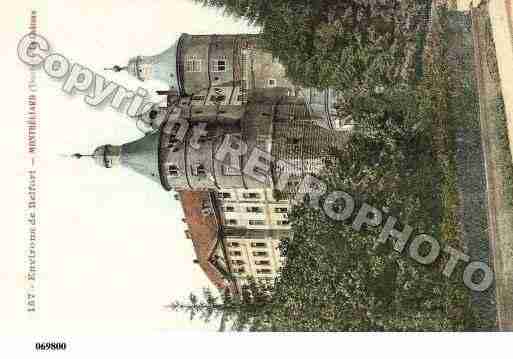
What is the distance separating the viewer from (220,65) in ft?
20.1

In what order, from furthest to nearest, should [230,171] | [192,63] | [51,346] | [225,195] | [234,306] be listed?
[192,63]
[225,195]
[230,171]
[234,306]
[51,346]

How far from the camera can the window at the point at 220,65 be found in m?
6.05

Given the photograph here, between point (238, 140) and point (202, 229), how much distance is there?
3.06 feet

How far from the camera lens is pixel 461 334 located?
5.60 metres

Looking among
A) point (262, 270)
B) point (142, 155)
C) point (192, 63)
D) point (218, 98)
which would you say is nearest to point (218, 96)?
point (218, 98)

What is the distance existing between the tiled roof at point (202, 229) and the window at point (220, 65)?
4.03 ft

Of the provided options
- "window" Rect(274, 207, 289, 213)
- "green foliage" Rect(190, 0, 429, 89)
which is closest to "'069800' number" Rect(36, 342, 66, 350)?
"window" Rect(274, 207, 289, 213)

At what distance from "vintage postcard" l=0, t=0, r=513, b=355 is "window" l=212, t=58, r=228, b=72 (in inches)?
1.2

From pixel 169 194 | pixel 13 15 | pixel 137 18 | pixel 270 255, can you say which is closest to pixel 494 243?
pixel 270 255

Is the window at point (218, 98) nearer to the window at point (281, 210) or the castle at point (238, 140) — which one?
the castle at point (238, 140)

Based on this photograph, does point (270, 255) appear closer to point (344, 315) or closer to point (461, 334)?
point (344, 315)

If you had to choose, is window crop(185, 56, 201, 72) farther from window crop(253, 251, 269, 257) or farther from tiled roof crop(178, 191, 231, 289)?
window crop(253, 251, 269, 257)

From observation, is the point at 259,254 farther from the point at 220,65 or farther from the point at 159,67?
the point at 159,67

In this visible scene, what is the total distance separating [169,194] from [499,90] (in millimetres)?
3251
